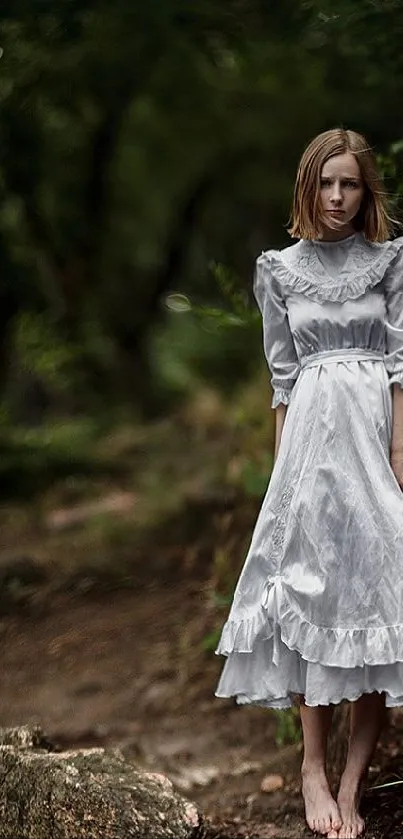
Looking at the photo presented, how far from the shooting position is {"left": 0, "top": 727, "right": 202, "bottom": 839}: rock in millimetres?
2848

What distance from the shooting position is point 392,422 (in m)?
2.97

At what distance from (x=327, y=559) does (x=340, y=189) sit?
1006 millimetres

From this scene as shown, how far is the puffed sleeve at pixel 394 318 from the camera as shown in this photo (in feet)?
9.70

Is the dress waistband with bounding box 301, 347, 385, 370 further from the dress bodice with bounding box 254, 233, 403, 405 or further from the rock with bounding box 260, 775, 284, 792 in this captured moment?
the rock with bounding box 260, 775, 284, 792

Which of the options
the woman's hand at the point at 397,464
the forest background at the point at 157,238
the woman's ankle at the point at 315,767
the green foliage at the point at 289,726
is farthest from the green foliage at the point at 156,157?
the woman's ankle at the point at 315,767

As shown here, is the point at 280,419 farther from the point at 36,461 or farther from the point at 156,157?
the point at 156,157

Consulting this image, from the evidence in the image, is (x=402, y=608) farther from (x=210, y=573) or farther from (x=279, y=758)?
(x=210, y=573)

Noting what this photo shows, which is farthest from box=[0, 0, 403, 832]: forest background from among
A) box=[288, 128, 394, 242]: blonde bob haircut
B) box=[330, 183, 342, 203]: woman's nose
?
box=[330, 183, 342, 203]: woman's nose

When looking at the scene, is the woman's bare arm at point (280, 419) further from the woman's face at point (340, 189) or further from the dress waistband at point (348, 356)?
the woman's face at point (340, 189)

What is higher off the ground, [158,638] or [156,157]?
[156,157]

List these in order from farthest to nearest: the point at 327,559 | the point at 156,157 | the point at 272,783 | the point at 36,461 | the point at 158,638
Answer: the point at 156,157 → the point at 36,461 → the point at 158,638 → the point at 272,783 → the point at 327,559

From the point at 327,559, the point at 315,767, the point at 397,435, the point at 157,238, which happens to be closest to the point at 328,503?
the point at 327,559

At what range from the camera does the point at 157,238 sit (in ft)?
38.5

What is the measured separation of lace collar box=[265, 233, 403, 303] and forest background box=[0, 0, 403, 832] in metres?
0.55
